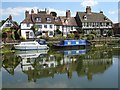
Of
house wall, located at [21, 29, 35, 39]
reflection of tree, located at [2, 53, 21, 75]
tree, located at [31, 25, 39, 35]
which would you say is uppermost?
tree, located at [31, 25, 39, 35]

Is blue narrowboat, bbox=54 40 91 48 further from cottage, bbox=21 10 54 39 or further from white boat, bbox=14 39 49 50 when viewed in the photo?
cottage, bbox=21 10 54 39

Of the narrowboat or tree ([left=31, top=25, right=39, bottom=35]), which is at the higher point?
tree ([left=31, top=25, right=39, bottom=35])

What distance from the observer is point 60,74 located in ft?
59.7

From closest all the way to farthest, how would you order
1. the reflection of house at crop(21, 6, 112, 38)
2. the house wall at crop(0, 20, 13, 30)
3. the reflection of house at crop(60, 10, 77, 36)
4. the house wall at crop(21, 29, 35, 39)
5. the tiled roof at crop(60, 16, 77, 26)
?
1. the house wall at crop(21, 29, 35, 39)
2. the house wall at crop(0, 20, 13, 30)
3. the reflection of house at crop(21, 6, 112, 38)
4. the reflection of house at crop(60, 10, 77, 36)
5. the tiled roof at crop(60, 16, 77, 26)

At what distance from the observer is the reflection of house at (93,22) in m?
57.2

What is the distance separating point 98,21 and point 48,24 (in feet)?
40.1

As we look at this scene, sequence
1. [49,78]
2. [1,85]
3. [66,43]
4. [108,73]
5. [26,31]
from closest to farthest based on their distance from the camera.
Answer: [1,85] → [49,78] → [108,73] → [66,43] → [26,31]

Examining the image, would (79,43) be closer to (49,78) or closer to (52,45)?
(52,45)

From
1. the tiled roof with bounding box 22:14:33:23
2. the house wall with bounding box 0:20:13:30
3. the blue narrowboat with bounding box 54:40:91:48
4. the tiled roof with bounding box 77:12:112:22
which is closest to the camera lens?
the blue narrowboat with bounding box 54:40:91:48

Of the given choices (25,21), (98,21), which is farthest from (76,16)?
(25,21)

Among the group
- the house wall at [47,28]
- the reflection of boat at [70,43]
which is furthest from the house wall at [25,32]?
the reflection of boat at [70,43]

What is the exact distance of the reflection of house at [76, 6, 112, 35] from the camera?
57250 millimetres

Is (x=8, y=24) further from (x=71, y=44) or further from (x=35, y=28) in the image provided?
(x=71, y=44)

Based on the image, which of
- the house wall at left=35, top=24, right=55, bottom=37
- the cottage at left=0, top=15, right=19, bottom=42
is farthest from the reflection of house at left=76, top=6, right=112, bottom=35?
the cottage at left=0, top=15, right=19, bottom=42
